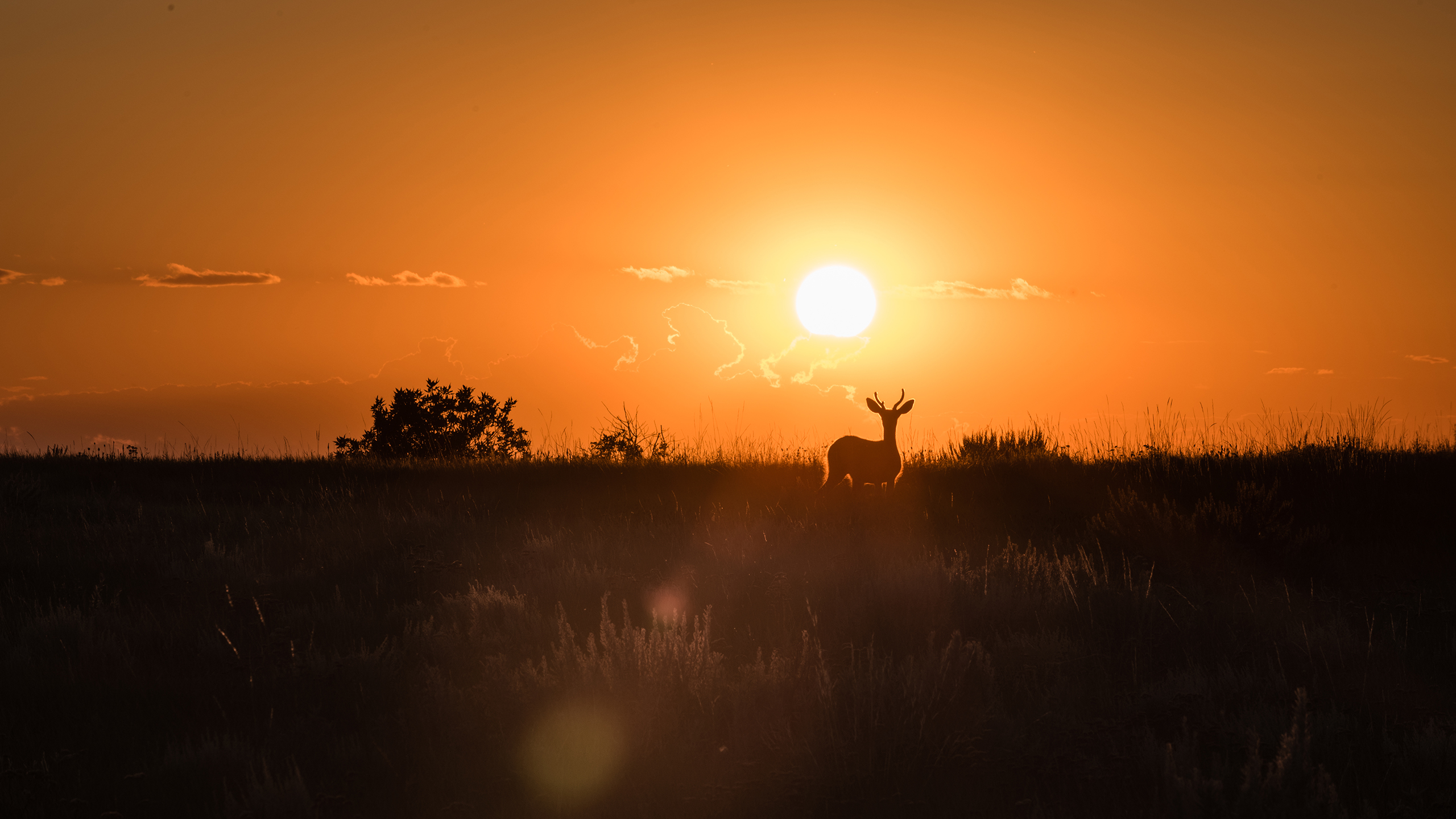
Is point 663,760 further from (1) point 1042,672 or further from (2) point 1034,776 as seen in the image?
(1) point 1042,672

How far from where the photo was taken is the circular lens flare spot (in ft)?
14.2

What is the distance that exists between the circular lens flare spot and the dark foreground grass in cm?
2

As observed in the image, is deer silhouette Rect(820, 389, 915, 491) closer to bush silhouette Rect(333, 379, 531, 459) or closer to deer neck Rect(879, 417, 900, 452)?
deer neck Rect(879, 417, 900, 452)

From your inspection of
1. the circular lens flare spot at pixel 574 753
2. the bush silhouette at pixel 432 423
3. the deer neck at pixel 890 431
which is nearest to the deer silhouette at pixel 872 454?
the deer neck at pixel 890 431

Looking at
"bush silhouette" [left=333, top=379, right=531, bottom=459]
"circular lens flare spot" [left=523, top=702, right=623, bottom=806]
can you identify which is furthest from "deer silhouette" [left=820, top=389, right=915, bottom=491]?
"bush silhouette" [left=333, top=379, right=531, bottom=459]

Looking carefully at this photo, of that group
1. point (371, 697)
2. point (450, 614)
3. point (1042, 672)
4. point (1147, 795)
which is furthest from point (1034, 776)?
point (450, 614)

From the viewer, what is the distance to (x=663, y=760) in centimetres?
449

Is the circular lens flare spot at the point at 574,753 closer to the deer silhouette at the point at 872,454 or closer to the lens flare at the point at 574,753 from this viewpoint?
the lens flare at the point at 574,753

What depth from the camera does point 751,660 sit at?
5836mm

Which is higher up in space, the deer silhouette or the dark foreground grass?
the deer silhouette

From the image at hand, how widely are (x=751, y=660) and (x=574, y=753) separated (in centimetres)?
158

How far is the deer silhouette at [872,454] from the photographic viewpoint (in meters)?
9.67

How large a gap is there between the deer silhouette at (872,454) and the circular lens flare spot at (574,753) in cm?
524

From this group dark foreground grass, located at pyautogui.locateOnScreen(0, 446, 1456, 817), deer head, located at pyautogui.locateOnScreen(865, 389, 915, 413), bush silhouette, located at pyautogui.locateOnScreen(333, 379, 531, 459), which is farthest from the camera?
bush silhouette, located at pyautogui.locateOnScreen(333, 379, 531, 459)
